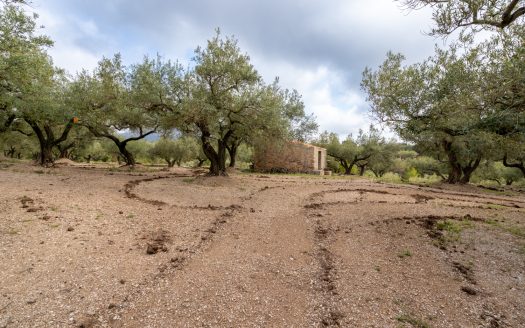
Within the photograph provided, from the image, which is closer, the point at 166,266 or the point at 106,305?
the point at 106,305

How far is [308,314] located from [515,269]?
14.9 feet

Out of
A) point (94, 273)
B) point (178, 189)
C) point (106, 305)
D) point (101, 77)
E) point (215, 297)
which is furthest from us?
point (101, 77)

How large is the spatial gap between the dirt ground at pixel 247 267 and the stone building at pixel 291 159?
2353cm

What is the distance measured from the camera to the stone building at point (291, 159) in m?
33.5

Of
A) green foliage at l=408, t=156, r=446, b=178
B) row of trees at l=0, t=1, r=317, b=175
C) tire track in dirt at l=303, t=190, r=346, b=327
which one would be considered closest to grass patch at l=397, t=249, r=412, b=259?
tire track in dirt at l=303, t=190, r=346, b=327

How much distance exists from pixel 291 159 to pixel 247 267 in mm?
29234

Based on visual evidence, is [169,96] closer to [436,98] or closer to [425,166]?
[436,98]

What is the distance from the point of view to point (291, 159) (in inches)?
1356

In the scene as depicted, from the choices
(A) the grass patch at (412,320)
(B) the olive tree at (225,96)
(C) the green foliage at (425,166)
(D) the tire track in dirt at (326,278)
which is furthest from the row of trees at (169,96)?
Result: (C) the green foliage at (425,166)

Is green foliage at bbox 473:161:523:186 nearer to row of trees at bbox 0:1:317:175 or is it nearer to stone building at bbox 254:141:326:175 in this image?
stone building at bbox 254:141:326:175

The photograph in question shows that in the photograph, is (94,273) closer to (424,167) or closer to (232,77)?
(232,77)

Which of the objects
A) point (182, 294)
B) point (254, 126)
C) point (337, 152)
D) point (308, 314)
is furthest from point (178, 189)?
point (337, 152)

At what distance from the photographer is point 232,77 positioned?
1608 cm

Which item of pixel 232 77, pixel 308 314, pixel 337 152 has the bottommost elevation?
pixel 308 314
